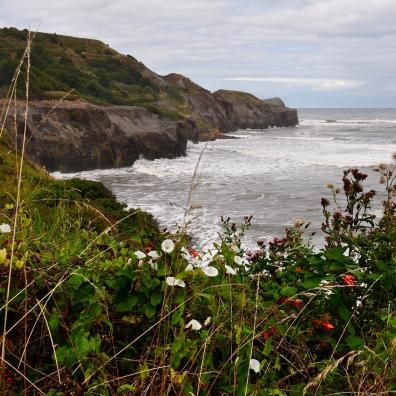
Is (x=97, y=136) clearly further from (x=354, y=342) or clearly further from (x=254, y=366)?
(x=254, y=366)

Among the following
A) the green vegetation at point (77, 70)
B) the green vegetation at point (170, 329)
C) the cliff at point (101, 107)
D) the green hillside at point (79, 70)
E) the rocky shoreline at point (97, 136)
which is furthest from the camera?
the green hillside at point (79, 70)

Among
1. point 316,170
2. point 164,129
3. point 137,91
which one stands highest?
point 137,91

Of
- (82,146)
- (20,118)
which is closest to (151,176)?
(82,146)

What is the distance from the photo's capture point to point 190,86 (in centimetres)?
6519

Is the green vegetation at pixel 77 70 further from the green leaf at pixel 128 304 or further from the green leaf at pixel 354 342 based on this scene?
the green leaf at pixel 354 342

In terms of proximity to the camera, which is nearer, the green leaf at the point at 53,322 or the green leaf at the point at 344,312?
the green leaf at the point at 53,322

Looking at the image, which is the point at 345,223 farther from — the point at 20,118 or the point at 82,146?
the point at 82,146

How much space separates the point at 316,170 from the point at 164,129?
10.1 m

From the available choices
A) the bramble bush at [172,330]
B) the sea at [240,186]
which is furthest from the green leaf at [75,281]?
the sea at [240,186]

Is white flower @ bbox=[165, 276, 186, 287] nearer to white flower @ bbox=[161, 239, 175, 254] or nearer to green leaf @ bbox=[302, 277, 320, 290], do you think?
white flower @ bbox=[161, 239, 175, 254]

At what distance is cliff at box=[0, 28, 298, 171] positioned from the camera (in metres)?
25.8

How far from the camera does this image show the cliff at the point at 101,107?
1017 inches

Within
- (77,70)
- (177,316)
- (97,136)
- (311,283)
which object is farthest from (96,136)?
(177,316)

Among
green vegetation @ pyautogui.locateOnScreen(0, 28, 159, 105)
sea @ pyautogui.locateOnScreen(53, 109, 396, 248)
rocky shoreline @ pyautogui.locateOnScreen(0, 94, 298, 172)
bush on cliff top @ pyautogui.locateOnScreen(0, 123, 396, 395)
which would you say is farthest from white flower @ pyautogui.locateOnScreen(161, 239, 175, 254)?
green vegetation @ pyautogui.locateOnScreen(0, 28, 159, 105)
